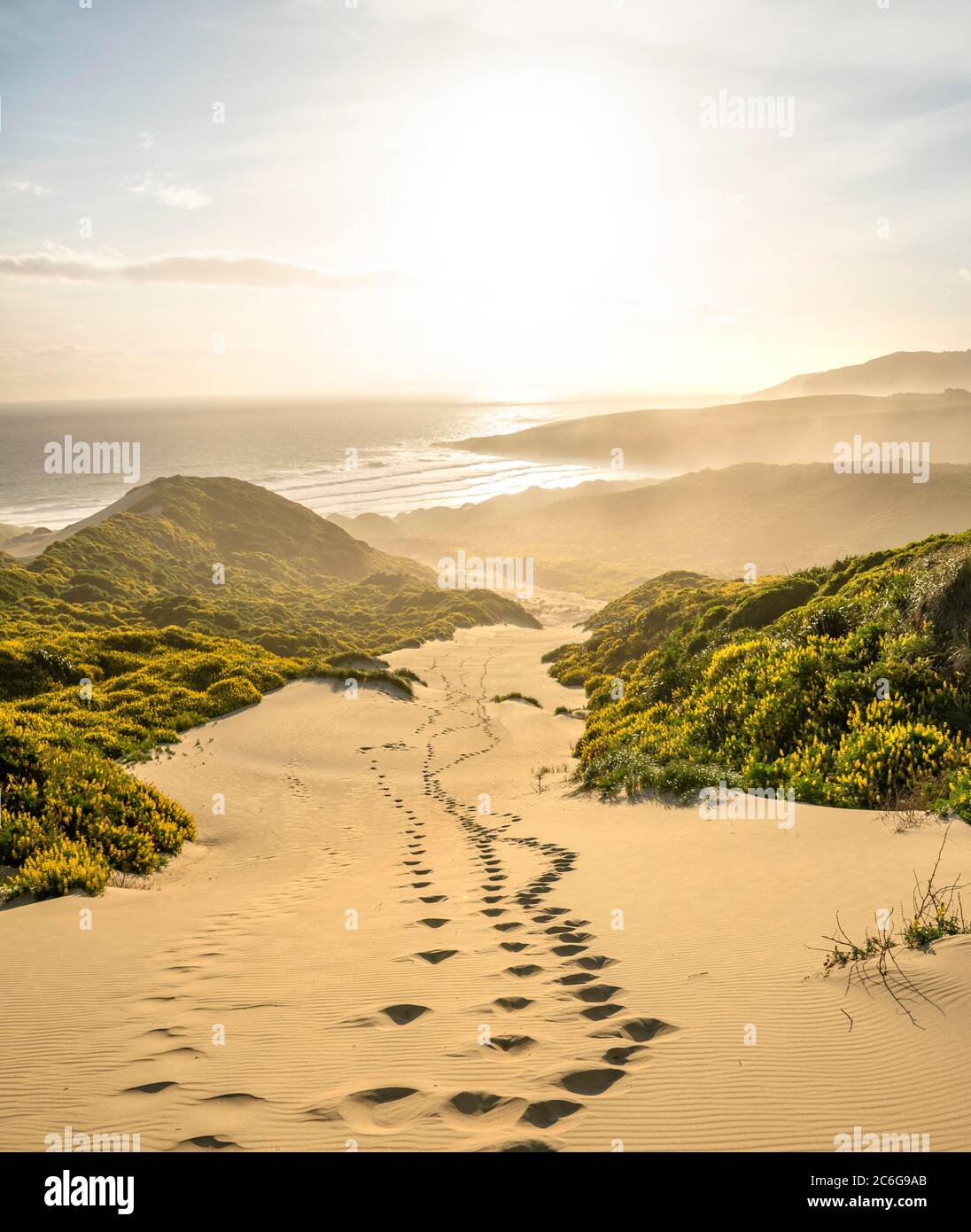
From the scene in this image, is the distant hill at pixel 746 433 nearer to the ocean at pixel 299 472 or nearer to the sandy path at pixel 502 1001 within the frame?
the ocean at pixel 299 472

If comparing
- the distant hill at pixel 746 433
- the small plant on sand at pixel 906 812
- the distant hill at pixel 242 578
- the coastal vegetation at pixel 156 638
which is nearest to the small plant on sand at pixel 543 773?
the coastal vegetation at pixel 156 638

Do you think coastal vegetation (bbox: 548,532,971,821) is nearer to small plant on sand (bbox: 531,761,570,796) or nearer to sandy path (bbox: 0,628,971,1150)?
small plant on sand (bbox: 531,761,570,796)

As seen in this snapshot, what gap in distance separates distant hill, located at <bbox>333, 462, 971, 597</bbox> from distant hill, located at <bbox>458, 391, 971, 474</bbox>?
44654 mm

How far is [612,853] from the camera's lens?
7930mm

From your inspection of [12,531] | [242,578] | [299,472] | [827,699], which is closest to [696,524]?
[299,472]

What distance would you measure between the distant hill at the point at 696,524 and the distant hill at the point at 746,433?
44.7 meters

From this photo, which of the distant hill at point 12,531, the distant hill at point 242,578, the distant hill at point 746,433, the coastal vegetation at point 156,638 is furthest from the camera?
the distant hill at point 746,433

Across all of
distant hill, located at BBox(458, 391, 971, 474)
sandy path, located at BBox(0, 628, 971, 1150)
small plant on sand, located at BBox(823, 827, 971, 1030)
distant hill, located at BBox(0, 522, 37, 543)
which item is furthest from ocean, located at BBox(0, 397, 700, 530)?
small plant on sand, located at BBox(823, 827, 971, 1030)

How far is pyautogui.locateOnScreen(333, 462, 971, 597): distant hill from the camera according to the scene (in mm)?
76375

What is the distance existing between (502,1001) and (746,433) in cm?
17062

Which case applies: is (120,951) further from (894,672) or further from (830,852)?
(894,672)

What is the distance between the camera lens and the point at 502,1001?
4379 mm

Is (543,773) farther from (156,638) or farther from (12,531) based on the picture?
(12,531)

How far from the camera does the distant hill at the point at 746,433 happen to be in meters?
145
